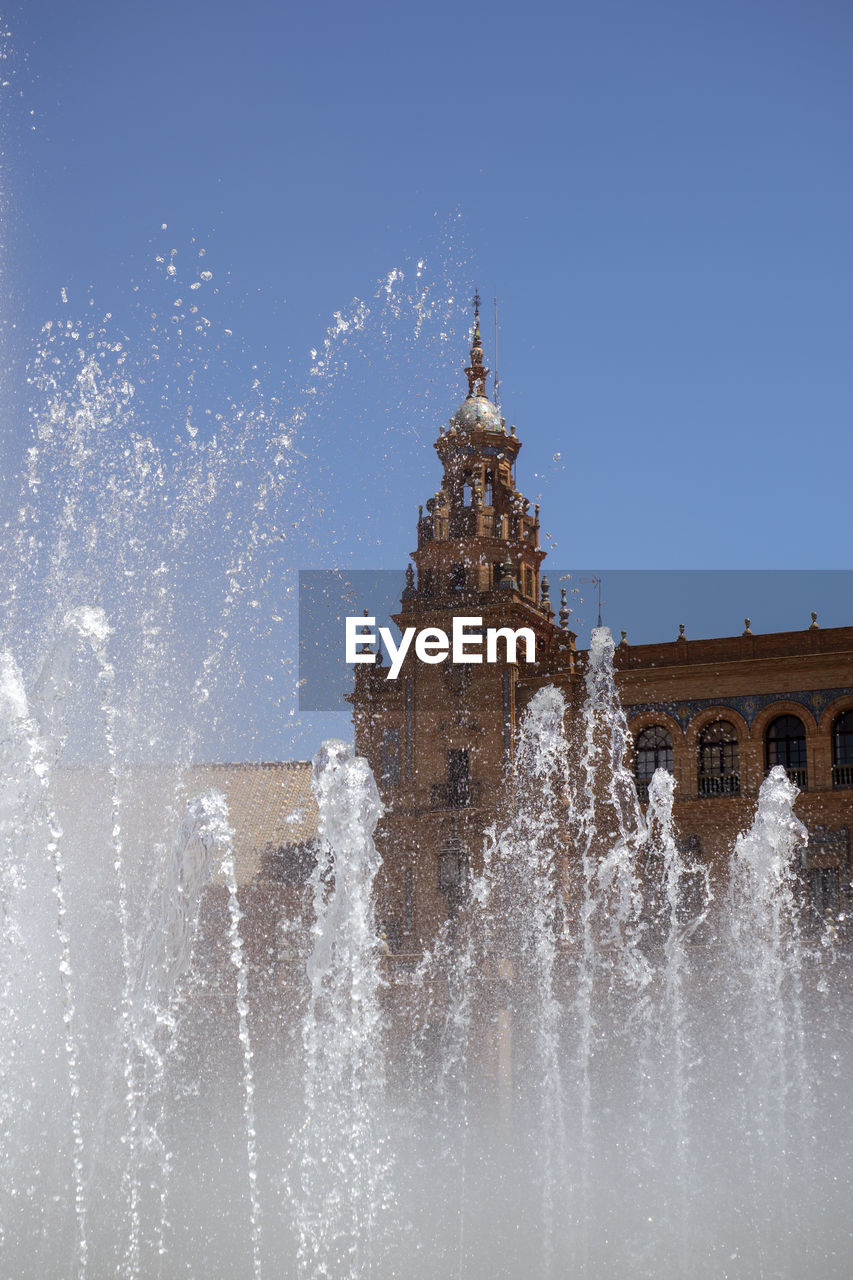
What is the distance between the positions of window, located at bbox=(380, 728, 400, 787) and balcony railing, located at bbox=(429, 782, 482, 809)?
1.94 metres

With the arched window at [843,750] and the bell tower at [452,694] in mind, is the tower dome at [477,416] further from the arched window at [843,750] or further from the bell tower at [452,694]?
the arched window at [843,750]

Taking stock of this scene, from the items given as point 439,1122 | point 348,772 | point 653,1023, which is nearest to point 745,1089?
point 439,1122

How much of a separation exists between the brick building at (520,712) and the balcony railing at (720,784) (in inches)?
1.6

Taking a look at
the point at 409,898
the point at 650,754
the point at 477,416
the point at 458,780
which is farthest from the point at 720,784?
the point at 477,416

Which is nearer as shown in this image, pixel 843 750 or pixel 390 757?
pixel 843 750

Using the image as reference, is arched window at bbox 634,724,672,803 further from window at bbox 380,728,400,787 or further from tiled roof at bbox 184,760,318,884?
tiled roof at bbox 184,760,318,884

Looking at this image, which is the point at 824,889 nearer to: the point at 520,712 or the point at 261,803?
the point at 520,712

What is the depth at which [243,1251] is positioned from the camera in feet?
43.3

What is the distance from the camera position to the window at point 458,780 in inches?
1624

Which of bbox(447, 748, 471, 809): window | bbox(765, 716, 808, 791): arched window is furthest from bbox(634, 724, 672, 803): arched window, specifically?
bbox(447, 748, 471, 809): window

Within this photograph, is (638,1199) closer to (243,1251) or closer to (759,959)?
(243,1251)

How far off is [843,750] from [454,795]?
11204mm

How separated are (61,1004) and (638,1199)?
27.5 feet

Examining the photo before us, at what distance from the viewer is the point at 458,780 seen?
4156 centimetres
